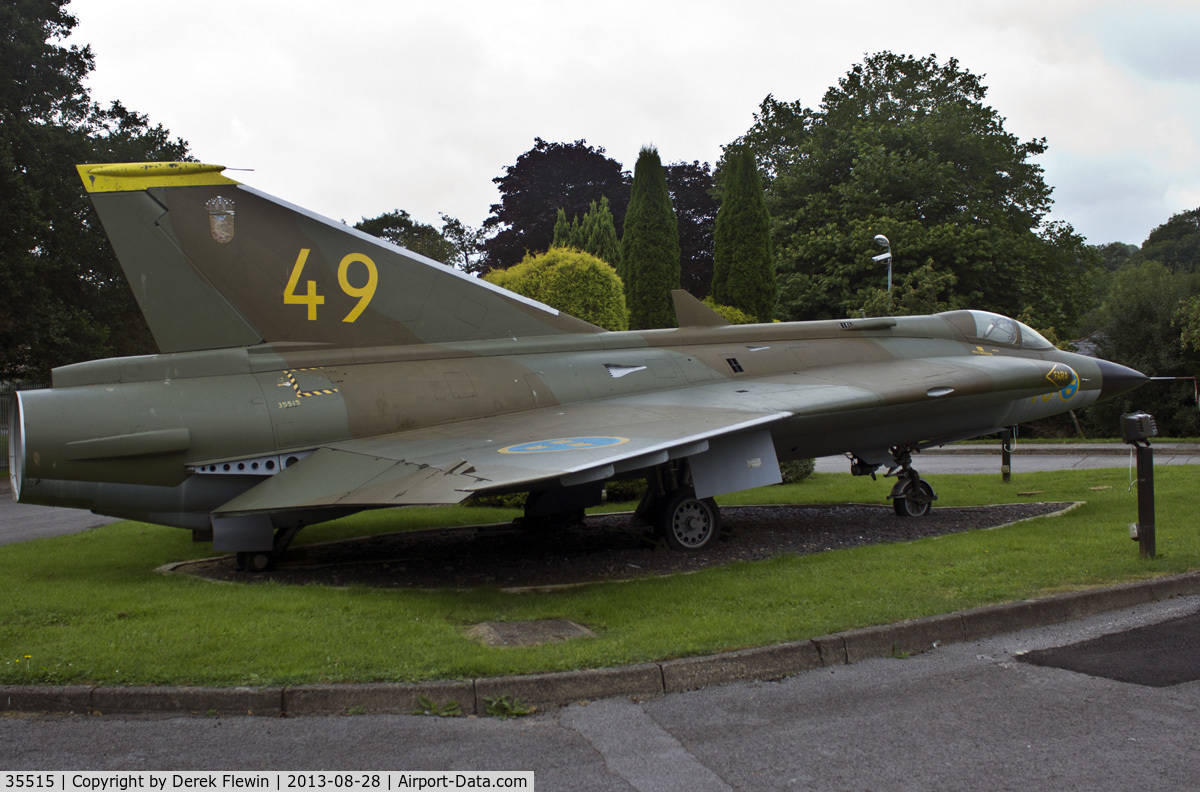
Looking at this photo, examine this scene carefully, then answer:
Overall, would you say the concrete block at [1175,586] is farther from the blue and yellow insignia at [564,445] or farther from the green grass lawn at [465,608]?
the blue and yellow insignia at [564,445]

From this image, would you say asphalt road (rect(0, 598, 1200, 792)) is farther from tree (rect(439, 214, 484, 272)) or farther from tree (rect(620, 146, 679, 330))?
tree (rect(439, 214, 484, 272))

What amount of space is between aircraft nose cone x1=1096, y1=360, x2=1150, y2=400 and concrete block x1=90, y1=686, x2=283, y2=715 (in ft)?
41.8

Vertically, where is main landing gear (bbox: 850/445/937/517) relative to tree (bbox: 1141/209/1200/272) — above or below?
below

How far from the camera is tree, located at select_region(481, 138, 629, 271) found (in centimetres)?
4803

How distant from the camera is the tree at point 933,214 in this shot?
34.4 meters

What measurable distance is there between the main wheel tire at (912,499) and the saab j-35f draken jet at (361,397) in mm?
1073

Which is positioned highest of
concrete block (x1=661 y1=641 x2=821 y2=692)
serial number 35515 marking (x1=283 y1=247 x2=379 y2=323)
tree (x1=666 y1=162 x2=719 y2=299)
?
tree (x1=666 y1=162 x2=719 y2=299)

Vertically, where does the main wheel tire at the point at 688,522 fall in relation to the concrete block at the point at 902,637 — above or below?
above

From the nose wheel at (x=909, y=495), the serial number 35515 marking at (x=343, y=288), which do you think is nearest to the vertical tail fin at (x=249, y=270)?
the serial number 35515 marking at (x=343, y=288)

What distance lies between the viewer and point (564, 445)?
751cm

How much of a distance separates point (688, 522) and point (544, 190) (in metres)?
42.4

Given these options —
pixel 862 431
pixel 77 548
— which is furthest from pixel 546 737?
pixel 77 548

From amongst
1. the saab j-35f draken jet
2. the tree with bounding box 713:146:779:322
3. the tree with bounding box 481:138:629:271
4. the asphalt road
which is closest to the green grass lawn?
the asphalt road

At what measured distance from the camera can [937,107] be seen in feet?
138
